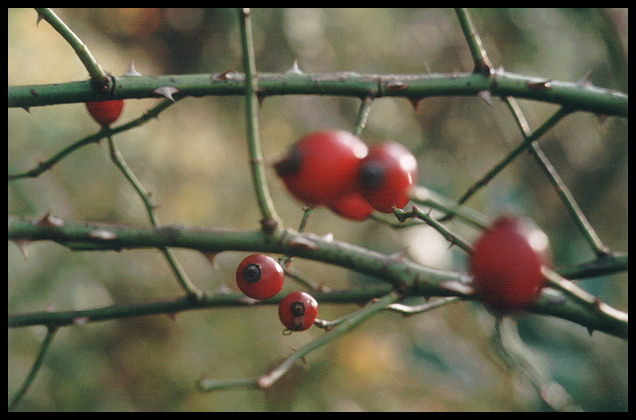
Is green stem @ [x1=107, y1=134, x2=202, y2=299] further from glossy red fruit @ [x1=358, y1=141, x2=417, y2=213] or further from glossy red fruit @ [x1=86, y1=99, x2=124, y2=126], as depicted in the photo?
glossy red fruit @ [x1=358, y1=141, x2=417, y2=213]

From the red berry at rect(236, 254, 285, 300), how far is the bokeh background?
1137mm

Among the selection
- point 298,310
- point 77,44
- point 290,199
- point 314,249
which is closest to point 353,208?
point 314,249

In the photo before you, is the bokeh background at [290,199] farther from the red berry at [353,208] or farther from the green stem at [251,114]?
the green stem at [251,114]

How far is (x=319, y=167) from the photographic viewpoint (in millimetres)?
565

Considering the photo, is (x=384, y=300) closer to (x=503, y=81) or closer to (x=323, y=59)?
(x=503, y=81)

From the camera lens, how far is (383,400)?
250 cm

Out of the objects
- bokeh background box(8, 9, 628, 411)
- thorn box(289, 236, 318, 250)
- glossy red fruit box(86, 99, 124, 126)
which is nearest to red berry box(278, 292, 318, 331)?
thorn box(289, 236, 318, 250)

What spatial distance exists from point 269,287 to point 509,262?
1.29 feet

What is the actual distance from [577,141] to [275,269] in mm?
2975

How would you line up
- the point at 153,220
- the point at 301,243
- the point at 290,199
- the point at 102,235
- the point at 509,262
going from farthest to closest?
1. the point at 290,199
2. the point at 153,220
3. the point at 102,235
4. the point at 301,243
5. the point at 509,262

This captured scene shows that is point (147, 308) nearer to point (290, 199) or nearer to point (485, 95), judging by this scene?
point (485, 95)

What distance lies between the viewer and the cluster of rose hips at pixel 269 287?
2.53 feet

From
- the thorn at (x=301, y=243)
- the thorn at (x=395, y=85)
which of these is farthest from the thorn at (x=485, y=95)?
the thorn at (x=301, y=243)
